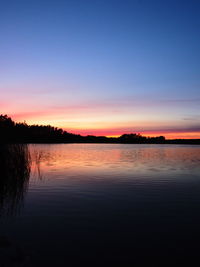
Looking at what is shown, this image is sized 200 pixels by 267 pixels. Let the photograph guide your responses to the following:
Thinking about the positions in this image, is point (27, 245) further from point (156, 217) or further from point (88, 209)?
point (156, 217)

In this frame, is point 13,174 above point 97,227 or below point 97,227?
above

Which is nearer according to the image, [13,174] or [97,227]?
[97,227]

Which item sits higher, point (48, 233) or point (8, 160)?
point (8, 160)

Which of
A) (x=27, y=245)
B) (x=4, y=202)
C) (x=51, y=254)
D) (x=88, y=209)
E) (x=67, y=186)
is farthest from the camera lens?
(x=67, y=186)

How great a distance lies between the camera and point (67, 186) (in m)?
17.7

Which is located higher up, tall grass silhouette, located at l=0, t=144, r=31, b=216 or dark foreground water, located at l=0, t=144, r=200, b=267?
tall grass silhouette, located at l=0, t=144, r=31, b=216

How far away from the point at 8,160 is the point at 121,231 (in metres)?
9.83

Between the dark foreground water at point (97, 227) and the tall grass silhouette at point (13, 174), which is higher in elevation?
the tall grass silhouette at point (13, 174)

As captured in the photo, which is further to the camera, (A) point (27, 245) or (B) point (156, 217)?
(B) point (156, 217)

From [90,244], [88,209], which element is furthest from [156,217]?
[90,244]

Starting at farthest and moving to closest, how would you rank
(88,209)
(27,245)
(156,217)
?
(88,209) < (156,217) < (27,245)

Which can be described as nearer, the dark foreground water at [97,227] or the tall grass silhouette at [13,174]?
the dark foreground water at [97,227]

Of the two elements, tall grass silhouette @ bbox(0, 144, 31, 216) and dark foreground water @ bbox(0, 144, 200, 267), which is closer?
dark foreground water @ bbox(0, 144, 200, 267)

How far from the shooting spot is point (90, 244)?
7.53 metres
